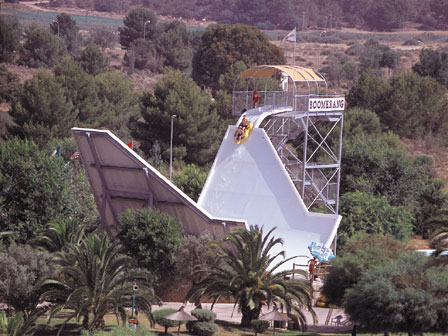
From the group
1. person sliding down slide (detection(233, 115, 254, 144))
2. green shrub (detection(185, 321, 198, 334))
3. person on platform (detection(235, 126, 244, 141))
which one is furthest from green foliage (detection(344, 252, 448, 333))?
person on platform (detection(235, 126, 244, 141))

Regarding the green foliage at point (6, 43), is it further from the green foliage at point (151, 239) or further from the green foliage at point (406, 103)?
the green foliage at point (151, 239)

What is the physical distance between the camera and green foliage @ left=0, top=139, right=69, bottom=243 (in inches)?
1597

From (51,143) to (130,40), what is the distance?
84664mm

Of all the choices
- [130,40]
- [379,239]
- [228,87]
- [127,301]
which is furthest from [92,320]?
[130,40]

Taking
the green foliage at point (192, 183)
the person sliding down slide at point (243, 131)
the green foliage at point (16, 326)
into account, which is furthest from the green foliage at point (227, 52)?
the green foliage at point (16, 326)

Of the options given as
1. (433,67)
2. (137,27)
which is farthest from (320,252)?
(137,27)

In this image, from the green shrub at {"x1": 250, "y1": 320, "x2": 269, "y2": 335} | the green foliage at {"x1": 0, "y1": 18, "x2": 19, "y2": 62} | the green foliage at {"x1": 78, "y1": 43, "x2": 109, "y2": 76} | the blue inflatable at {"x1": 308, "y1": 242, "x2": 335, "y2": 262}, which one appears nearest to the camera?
the green shrub at {"x1": 250, "y1": 320, "x2": 269, "y2": 335}

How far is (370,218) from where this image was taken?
165 feet

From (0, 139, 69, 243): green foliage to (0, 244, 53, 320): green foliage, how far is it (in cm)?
727

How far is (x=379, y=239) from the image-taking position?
1292 inches

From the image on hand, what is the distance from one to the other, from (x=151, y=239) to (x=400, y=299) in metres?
13.9

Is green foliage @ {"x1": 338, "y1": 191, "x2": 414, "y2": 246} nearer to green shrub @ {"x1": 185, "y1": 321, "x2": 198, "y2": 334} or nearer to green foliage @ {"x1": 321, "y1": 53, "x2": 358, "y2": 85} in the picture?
green shrub @ {"x1": 185, "y1": 321, "x2": 198, "y2": 334}

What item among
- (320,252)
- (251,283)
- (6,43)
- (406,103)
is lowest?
(406,103)

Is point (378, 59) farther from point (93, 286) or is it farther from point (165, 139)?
point (93, 286)
